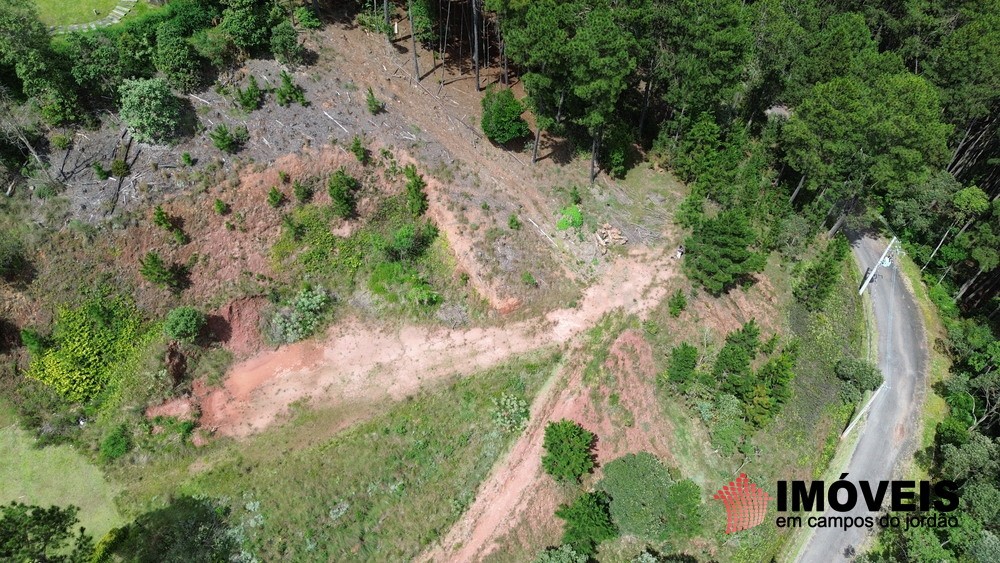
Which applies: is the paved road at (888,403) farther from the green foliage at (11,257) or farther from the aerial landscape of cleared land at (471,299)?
the green foliage at (11,257)

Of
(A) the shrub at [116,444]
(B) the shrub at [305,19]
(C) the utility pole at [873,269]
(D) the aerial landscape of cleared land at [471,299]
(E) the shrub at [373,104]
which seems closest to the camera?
(D) the aerial landscape of cleared land at [471,299]

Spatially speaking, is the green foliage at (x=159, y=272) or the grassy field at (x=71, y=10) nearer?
the green foliage at (x=159, y=272)

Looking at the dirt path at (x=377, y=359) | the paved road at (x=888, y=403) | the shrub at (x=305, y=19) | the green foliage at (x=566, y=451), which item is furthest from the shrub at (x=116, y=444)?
the paved road at (x=888, y=403)

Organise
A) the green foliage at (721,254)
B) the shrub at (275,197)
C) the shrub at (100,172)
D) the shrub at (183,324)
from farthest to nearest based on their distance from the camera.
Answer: the shrub at (275,197)
the green foliage at (721,254)
the shrub at (100,172)
the shrub at (183,324)

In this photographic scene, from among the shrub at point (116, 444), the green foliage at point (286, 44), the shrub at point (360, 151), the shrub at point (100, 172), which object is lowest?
the shrub at point (116, 444)

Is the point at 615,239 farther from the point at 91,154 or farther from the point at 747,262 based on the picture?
the point at 91,154

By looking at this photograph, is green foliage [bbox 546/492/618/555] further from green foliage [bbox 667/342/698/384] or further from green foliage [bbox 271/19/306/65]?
green foliage [bbox 271/19/306/65]

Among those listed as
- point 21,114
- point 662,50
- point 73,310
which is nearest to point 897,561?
point 662,50

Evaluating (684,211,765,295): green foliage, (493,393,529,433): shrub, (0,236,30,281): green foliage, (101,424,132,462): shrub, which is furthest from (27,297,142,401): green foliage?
(684,211,765,295): green foliage
